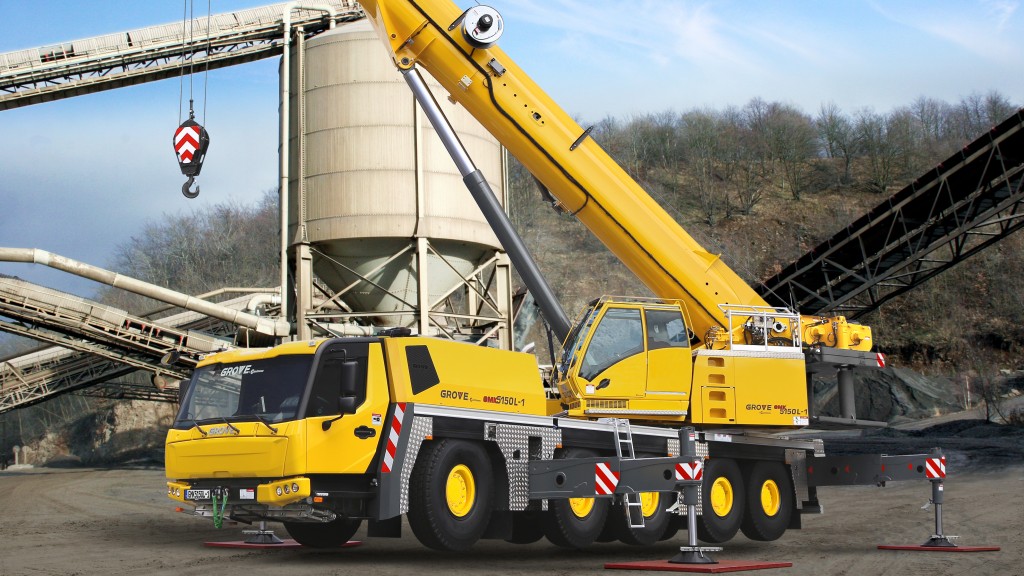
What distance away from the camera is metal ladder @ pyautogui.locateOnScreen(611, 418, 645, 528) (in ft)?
43.3

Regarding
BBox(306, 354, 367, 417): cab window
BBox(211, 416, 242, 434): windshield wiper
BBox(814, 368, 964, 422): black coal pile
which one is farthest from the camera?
BBox(814, 368, 964, 422): black coal pile

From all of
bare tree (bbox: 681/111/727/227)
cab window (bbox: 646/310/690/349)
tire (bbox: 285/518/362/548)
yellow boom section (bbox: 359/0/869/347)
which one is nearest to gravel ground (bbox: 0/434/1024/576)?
tire (bbox: 285/518/362/548)

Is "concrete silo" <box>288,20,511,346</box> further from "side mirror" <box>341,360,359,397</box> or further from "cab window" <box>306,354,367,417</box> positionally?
"side mirror" <box>341,360,359,397</box>

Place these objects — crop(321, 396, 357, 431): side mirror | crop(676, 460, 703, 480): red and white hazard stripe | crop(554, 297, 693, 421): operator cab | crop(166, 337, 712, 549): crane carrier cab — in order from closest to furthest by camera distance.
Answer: crop(321, 396, 357, 431): side mirror < crop(166, 337, 712, 549): crane carrier cab < crop(676, 460, 703, 480): red and white hazard stripe < crop(554, 297, 693, 421): operator cab

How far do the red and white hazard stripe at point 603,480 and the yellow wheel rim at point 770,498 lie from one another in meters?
4.05

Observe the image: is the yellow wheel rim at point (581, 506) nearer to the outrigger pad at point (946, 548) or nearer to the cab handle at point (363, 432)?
the cab handle at point (363, 432)

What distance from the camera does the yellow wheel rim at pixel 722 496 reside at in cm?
1445

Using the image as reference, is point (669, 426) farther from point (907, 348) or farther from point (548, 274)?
point (548, 274)

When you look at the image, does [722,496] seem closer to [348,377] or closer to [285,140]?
[348,377]

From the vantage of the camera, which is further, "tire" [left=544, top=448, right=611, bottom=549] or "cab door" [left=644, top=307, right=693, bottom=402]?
"cab door" [left=644, top=307, right=693, bottom=402]

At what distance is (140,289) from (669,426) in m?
18.0

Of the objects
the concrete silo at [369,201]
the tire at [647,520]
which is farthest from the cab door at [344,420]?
the concrete silo at [369,201]

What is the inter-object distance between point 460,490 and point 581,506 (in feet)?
6.43

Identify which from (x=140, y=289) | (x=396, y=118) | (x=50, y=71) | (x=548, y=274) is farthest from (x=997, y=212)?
(x=548, y=274)
